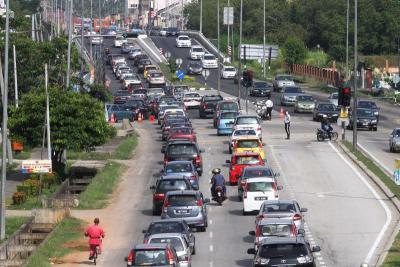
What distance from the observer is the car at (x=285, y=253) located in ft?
108

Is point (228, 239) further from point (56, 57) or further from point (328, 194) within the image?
point (56, 57)

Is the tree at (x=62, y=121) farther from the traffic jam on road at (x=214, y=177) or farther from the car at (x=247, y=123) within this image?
the car at (x=247, y=123)

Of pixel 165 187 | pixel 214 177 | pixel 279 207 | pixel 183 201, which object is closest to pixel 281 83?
pixel 214 177

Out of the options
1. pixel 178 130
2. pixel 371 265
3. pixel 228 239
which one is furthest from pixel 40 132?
pixel 371 265

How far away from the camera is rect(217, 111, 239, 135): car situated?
76.4 m

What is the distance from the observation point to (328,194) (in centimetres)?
5275

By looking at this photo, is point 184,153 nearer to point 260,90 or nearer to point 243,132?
point 243,132

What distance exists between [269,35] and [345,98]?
123744 mm

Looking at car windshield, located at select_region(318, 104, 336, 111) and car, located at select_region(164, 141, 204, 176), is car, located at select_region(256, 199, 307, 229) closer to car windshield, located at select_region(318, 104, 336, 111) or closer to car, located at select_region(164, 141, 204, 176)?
car, located at select_region(164, 141, 204, 176)

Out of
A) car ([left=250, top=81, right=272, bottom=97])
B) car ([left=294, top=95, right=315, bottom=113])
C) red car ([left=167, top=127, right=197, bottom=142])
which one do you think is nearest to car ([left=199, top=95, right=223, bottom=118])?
car ([left=294, top=95, right=315, bottom=113])

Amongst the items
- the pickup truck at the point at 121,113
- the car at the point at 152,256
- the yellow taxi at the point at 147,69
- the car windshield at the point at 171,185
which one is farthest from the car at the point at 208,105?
the car at the point at 152,256

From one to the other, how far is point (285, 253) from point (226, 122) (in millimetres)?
43617

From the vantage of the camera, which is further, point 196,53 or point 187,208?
point 196,53

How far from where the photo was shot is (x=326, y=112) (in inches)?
3344
